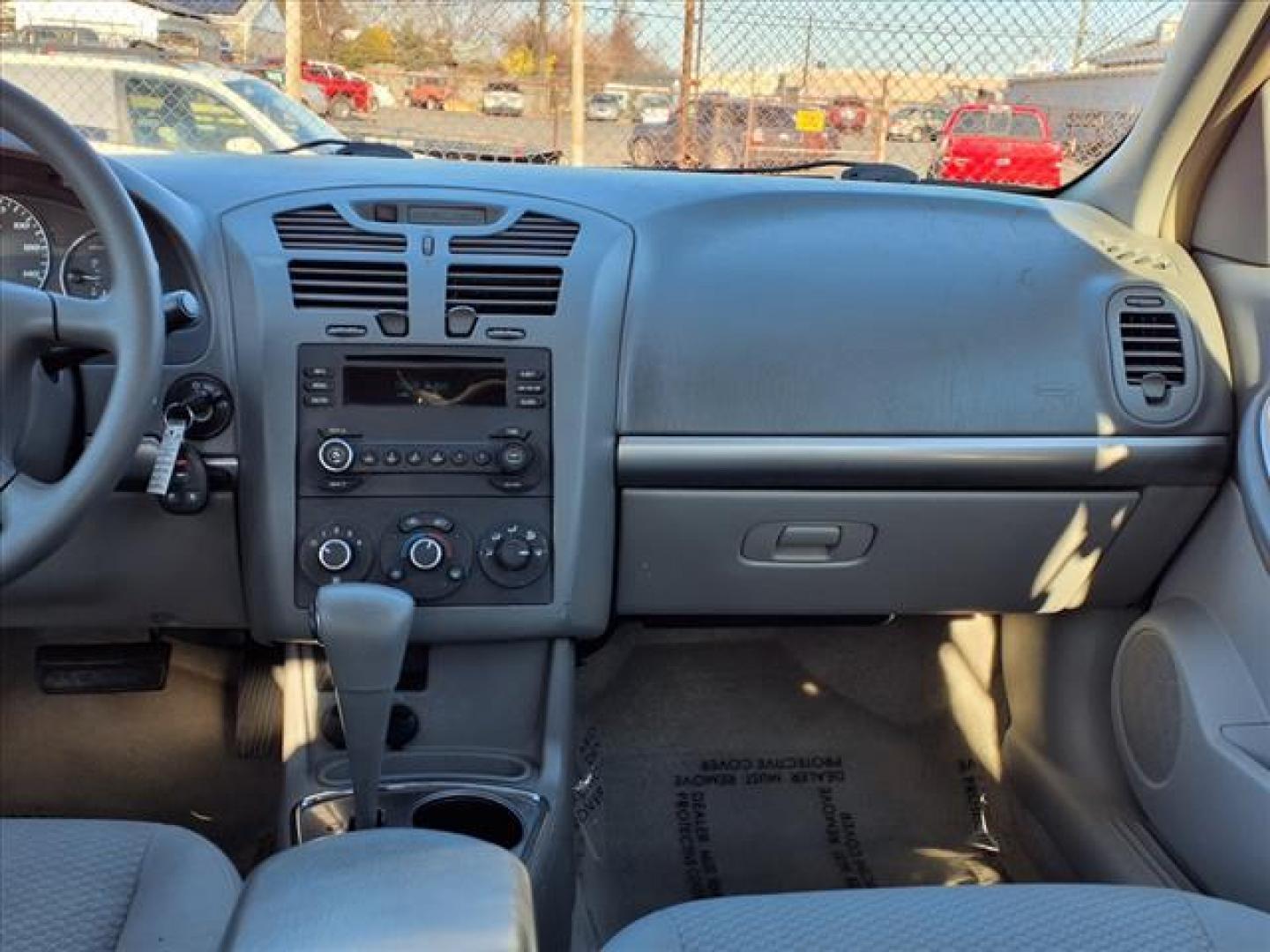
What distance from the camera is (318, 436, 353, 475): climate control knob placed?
1.82 m

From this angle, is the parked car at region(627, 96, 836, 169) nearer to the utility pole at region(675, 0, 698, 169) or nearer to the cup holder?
the utility pole at region(675, 0, 698, 169)

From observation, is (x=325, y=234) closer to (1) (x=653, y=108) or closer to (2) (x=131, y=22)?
(1) (x=653, y=108)

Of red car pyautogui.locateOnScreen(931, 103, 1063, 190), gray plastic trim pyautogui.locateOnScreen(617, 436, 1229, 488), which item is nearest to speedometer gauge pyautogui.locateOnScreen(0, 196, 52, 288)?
gray plastic trim pyautogui.locateOnScreen(617, 436, 1229, 488)

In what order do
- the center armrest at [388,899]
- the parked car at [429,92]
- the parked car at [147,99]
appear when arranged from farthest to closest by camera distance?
the parked car at [429,92] → the parked car at [147,99] → the center armrest at [388,899]

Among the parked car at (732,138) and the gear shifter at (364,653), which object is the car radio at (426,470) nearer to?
the gear shifter at (364,653)

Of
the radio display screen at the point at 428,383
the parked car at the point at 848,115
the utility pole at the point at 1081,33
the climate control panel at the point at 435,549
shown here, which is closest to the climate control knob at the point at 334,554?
the climate control panel at the point at 435,549

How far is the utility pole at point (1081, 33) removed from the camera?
2.85 meters

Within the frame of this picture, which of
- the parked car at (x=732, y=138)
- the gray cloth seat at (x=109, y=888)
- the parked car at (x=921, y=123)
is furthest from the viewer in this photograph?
the parked car at (x=921, y=123)

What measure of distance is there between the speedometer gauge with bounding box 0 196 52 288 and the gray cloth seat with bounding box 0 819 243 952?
0.82 meters

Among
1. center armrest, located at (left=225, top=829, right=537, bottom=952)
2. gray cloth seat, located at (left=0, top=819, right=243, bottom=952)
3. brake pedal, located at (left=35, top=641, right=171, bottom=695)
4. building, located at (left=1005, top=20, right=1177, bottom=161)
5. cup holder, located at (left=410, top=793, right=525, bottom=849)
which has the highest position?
building, located at (left=1005, top=20, right=1177, bottom=161)

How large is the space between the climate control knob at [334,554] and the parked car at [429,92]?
309cm

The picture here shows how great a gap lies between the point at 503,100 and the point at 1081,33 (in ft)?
7.57

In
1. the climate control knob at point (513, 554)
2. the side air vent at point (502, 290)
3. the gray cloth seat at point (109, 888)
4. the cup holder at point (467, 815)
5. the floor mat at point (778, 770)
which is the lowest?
the floor mat at point (778, 770)

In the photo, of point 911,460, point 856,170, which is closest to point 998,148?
point 856,170
